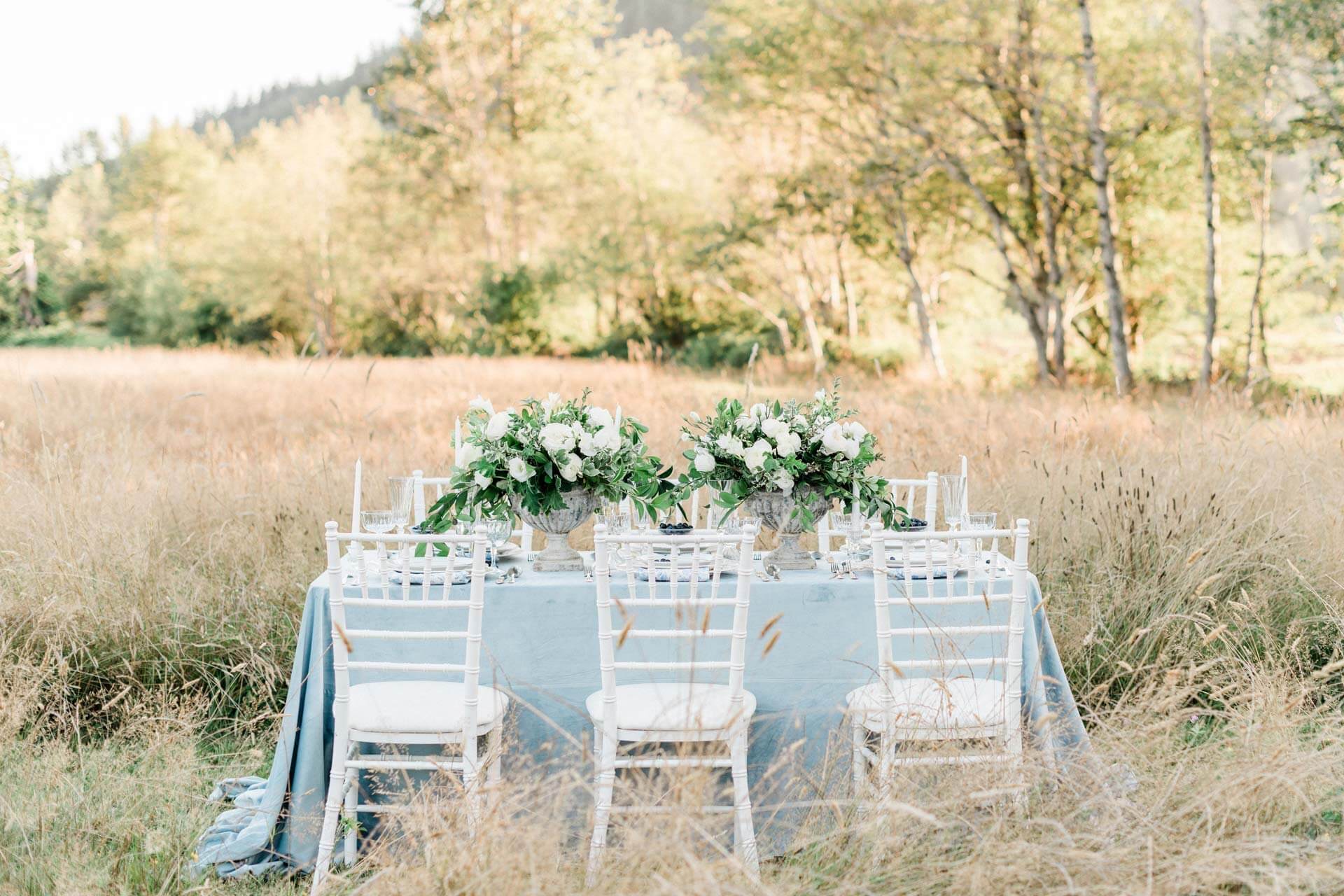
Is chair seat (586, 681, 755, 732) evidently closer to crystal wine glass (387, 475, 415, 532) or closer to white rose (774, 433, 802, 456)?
Result: white rose (774, 433, 802, 456)

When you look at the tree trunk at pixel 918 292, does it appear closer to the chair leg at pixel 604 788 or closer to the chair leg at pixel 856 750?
the chair leg at pixel 856 750

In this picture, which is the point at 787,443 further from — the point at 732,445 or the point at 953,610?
the point at 953,610

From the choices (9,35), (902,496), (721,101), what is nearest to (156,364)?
(721,101)

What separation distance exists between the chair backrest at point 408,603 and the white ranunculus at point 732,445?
0.81 meters

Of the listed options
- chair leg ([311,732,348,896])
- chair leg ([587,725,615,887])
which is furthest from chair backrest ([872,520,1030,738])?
chair leg ([311,732,348,896])

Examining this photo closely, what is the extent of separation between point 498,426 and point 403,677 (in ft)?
2.77

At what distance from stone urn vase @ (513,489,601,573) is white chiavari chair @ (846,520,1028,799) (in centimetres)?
98

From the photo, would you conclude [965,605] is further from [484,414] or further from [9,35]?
[9,35]

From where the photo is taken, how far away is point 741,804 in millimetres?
2914

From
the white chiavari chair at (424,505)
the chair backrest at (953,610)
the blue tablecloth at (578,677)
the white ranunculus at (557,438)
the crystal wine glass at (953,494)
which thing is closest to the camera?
the chair backrest at (953,610)

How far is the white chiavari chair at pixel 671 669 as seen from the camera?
2.81 m

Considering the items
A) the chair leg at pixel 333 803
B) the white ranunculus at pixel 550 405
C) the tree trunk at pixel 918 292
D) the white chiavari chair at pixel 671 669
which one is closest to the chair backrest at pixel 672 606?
the white chiavari chair at pixel 671 669

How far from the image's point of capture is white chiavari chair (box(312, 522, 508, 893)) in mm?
2943

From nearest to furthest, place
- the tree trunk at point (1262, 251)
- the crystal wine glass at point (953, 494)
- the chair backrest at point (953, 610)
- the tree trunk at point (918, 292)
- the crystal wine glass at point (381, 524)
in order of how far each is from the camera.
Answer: the chair backrest at point (953, 610) < the crystal wine glass at point (381, 524) < the crystal wine glass at point (953, 494) < the tree trunk at point (1262, 251) < the tree trunk at point (918, 292)
